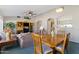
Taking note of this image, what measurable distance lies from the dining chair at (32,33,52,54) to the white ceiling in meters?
0.38

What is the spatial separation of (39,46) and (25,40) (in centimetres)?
25

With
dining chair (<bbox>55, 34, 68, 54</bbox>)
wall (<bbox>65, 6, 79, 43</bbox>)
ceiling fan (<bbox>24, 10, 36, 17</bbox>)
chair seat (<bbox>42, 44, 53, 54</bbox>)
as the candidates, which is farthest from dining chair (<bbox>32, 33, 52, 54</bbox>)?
wall (<bbox>65, 6, 79, 43</bbox>)

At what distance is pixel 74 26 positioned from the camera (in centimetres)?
162

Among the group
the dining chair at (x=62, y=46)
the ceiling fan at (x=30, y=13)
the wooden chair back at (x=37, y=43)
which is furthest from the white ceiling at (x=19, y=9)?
the dining chair at (x=62, y=46)

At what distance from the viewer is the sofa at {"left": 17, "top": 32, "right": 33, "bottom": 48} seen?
5.37ft

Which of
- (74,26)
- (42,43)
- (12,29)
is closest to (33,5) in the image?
(12,29)

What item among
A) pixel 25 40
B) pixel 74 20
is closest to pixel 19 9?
pixel 25 40

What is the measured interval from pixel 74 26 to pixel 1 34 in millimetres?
1144

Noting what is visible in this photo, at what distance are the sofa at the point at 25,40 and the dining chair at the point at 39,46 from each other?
7 cm

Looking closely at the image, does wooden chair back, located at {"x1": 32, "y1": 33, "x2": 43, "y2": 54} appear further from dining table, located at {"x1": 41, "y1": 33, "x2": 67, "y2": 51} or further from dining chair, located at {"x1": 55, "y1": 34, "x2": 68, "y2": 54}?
dining chair, located at {"x1": 55, "y1": 34, "x2": 68, "y2": 54}

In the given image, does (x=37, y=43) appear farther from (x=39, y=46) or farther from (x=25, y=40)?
(x=25, y=40)

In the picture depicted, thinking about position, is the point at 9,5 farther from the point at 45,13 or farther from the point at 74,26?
the point at 74,26

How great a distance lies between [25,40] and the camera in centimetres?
166

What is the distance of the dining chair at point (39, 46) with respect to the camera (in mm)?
1647
